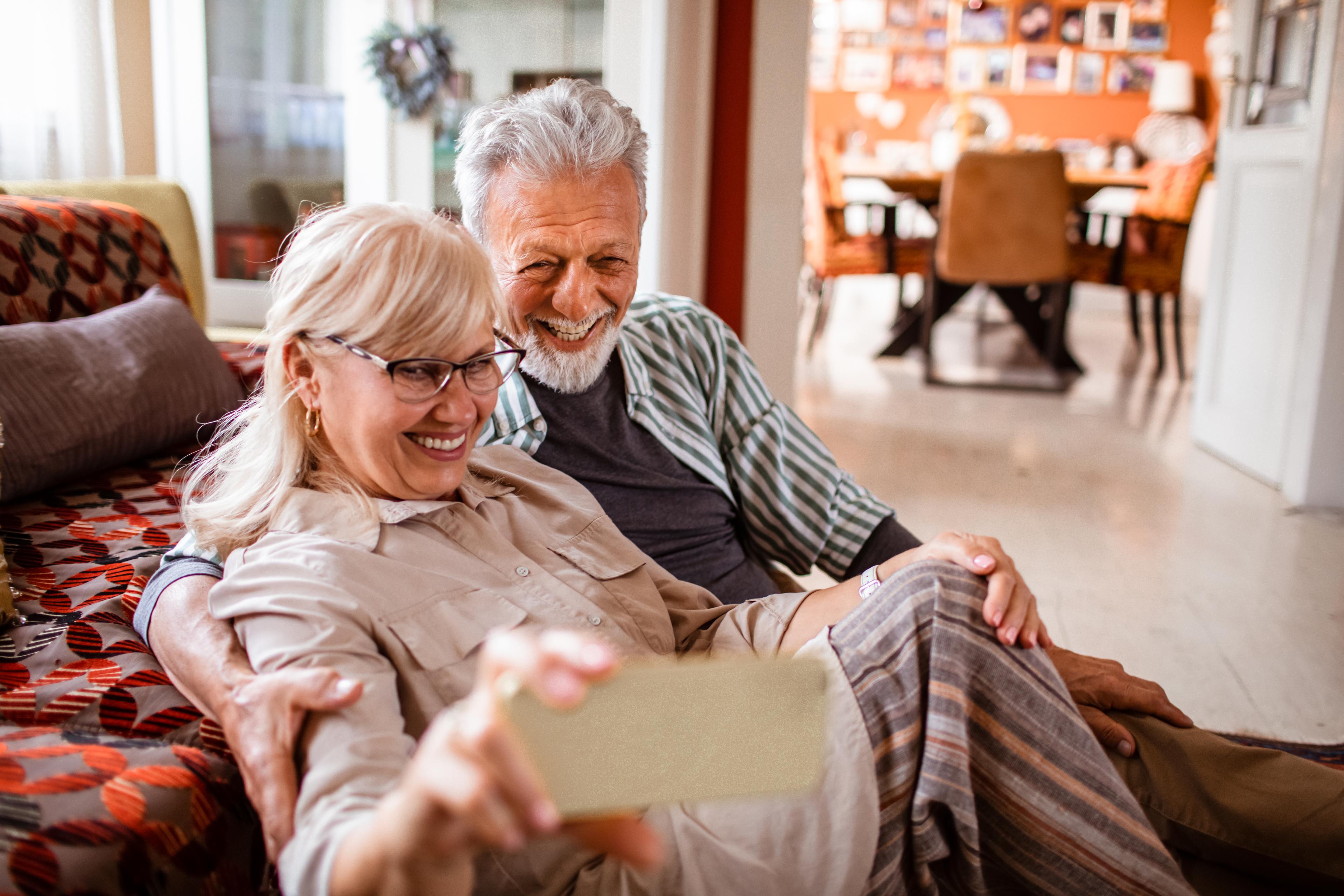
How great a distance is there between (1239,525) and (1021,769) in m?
2.51

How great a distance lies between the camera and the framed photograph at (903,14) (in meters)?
8.05

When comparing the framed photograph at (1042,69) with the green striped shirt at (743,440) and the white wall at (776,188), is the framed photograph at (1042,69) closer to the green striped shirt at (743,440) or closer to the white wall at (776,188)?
the white wall at (776,188)

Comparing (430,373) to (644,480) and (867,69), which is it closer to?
(644,480)

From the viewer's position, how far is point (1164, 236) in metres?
5.07

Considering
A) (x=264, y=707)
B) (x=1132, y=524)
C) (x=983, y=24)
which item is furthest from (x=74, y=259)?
(x=983, y=24)

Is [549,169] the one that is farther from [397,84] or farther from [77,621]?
[397,84]

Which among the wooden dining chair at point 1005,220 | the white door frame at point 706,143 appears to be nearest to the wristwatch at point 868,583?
the white door frame at point 706,143

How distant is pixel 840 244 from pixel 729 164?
7.23 feet

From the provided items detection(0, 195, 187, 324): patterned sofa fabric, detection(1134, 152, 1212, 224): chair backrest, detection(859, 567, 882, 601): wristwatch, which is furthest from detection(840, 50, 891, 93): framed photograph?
detection(859, 567, 882, 601): wristwatch

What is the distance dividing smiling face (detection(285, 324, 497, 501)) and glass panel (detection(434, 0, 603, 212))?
2618 mm

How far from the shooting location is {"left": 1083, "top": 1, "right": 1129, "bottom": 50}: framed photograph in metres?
7.74

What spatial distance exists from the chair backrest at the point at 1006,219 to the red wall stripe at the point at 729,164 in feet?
5.88

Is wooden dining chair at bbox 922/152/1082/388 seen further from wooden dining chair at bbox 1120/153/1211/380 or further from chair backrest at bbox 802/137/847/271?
chair backrest at bbox 802/137/847/271

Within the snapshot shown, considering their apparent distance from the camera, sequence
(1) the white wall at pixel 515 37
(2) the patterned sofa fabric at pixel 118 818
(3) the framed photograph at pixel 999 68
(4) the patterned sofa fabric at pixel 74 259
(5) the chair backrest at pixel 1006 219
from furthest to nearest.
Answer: (3) the framed photograph at pixel 999 68, (5) the chair backrest at pixel 1006 219, (1) the white wall at pixel 515 37, (4) the patterned sofa fabric at pixel 74 259, (2) the patterned sofa fabric at pixel 118 818
